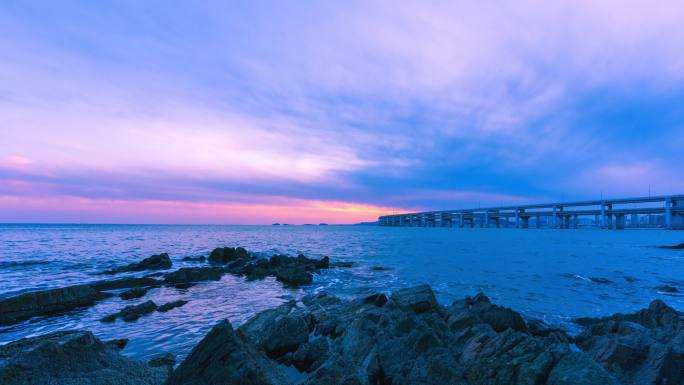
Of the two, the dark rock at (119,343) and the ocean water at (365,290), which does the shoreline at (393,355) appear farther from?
the ocean water at (365,290)

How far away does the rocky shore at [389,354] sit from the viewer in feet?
13.8

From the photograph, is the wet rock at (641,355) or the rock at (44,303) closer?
the wet rock at (641,355)

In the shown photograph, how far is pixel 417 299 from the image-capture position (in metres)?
10.1

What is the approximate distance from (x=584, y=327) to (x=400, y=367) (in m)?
7.91

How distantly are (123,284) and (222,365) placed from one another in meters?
16.2

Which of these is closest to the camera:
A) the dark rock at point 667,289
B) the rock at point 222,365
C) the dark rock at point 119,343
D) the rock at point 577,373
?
the rock at point 222,365

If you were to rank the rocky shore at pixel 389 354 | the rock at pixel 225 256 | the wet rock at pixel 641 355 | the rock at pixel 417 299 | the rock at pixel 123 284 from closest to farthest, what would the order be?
the rocky shore at pixel 389 354 → the wet rock at pixel 641 355 → the rock at pixel 417 299 → the rock at pixel 123 284 → the rock at pixel 225 256

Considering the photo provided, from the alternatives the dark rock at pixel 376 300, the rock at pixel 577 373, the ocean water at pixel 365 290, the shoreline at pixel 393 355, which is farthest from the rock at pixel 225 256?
the rock at pixel 577 373

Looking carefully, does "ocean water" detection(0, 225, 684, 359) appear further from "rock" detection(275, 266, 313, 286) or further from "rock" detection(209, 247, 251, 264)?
"rock" detection(209, 247, 251, 264)

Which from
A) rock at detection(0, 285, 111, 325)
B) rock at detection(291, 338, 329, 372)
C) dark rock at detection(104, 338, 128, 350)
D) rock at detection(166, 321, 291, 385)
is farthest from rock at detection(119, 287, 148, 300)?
rock at detection(166, 321, 291, 385)

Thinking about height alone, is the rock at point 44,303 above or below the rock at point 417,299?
below

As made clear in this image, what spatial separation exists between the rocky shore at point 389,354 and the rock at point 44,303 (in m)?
0.29

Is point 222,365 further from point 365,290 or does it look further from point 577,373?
point 365,290

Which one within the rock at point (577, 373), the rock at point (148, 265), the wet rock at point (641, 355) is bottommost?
the rock at point (148, 265)
